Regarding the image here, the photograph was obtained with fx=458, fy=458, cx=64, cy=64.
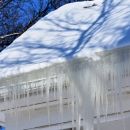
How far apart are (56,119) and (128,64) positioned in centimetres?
196

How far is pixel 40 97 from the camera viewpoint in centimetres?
529

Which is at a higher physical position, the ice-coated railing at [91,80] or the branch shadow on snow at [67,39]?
the branch shadow on snow at [67,39]

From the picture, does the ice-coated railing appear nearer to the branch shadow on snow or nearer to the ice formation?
the ice formation

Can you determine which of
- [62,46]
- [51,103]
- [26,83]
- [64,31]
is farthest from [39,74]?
[64,31]

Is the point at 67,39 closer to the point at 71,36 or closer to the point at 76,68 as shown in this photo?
the point at 71,36

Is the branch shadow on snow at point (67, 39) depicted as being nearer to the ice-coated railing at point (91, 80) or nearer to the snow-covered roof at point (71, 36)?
the snow-covered roof at point (71, 36)

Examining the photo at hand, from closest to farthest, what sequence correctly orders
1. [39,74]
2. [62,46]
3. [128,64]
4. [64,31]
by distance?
[128,64] → [39,74] → [62,46] → [64,31]

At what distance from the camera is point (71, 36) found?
5148 millimetres

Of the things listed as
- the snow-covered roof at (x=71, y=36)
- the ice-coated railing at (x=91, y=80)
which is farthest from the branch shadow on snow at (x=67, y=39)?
the ice-coated railing at (x=91, y=80)

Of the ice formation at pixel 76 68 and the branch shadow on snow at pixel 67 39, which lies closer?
the ice formation at pixel 76 68

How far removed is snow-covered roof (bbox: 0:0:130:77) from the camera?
412 centimetres

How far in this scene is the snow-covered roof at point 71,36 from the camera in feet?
13.5

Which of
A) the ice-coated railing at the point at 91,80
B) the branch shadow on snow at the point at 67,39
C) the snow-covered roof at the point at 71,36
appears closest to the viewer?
the ice-coated railing at the point at 91,80

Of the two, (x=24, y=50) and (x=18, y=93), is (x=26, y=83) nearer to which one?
(x=18, y=93)
